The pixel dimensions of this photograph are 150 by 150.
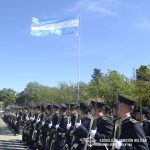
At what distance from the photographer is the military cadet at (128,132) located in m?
7.25

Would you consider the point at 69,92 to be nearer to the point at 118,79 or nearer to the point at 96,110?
the point at 118,79

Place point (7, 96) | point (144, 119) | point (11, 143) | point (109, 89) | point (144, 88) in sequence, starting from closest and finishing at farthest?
point (144, 119)
point (11, 143)
point (144, 88)
point (109, 89)
point (7, 96)

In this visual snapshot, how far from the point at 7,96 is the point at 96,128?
124 m

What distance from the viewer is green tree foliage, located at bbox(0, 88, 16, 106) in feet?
427

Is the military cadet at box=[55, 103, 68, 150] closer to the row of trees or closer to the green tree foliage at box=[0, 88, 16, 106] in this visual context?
the row of trees

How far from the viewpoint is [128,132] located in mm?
7578

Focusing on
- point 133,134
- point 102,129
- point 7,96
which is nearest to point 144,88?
point 102,129

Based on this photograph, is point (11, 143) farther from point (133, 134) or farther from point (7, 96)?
point (7, 96)

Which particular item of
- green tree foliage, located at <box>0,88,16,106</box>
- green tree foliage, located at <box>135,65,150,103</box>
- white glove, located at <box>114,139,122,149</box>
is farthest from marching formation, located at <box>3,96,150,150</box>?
green tree foliage, located at <box>0,88,16,106</box>

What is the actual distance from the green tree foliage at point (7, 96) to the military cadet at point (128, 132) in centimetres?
12175

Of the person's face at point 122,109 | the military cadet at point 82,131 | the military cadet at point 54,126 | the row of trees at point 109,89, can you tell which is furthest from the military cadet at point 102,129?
the military cadet at point 54,126

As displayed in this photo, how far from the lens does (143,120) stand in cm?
1052

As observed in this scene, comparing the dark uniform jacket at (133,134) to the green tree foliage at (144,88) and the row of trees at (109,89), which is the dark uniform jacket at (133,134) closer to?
the row of trees at (109,89)

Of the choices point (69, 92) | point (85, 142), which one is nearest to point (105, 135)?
point (85, 142)
